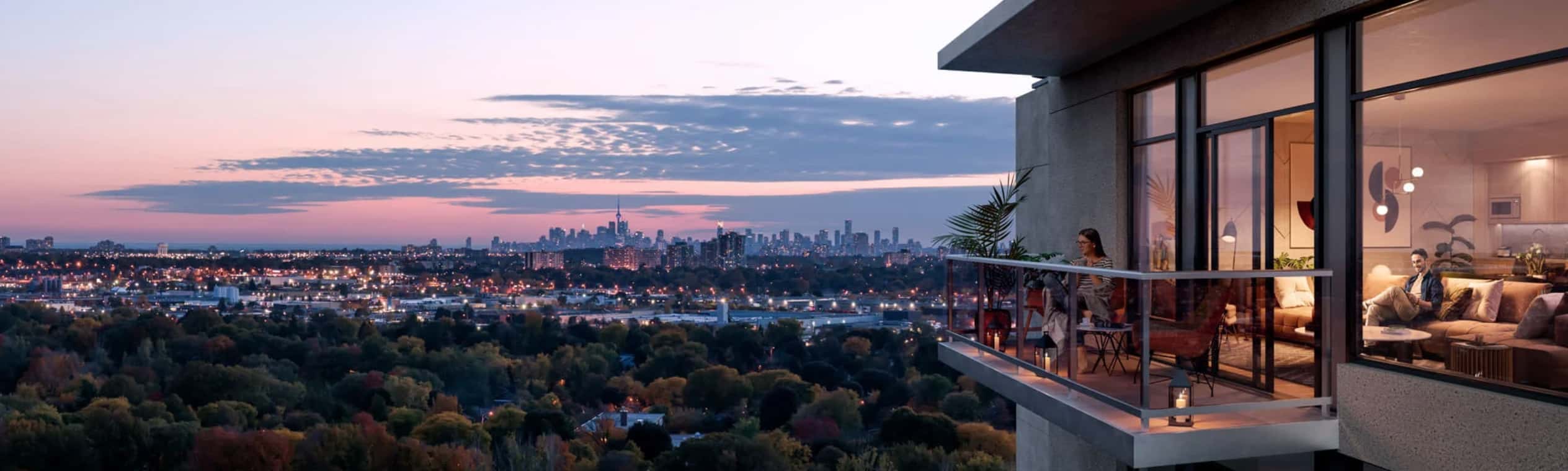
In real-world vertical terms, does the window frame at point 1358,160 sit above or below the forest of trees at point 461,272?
above

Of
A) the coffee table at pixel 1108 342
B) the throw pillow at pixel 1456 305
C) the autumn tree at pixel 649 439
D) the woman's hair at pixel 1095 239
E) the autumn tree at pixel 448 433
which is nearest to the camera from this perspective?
the throw pillow at pixel 1456 305

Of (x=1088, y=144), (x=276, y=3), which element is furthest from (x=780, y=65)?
(x=1088, y=144)

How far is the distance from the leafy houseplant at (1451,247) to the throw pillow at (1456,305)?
5.8 inches

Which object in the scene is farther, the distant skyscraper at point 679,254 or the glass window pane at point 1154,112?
the distant skyscraper at point 679,254

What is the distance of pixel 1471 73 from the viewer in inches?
215

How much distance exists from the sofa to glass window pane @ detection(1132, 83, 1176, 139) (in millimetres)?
3185

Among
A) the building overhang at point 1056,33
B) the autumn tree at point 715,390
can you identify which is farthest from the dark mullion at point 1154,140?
the autumn tree at point 715,390

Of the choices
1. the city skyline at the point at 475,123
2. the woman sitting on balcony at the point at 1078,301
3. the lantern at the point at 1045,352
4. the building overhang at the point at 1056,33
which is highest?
the city skyline at the point at 475,123

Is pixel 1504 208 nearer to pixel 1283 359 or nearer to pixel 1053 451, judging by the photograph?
pixel 1283 359

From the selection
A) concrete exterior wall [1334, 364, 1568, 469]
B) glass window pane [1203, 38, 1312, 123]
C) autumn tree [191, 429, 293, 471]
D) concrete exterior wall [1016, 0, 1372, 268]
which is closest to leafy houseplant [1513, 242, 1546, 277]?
concrete exterior wall [1334, 364, 1568, 469]

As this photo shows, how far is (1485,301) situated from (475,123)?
6504 cm

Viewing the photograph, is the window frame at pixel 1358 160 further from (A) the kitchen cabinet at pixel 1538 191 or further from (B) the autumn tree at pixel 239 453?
(B) the autumn tree at pixel 239 453

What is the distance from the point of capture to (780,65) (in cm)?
6038

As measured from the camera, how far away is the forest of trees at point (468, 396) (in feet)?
145
